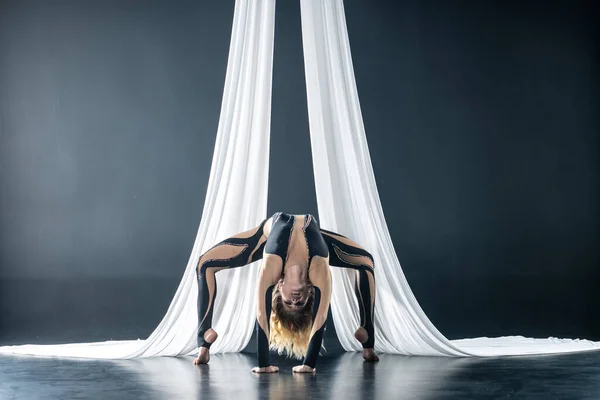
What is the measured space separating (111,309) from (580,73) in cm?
431

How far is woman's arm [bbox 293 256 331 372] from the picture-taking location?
13.7 feet

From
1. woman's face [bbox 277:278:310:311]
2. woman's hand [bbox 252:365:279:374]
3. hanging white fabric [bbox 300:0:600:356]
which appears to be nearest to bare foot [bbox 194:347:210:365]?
woman's hand [bbox 252:365:279:374]

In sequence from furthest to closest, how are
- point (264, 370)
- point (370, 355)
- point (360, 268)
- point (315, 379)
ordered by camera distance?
point (360, 268)
point (370, 355)
point (264, 370)
point (315, 379)

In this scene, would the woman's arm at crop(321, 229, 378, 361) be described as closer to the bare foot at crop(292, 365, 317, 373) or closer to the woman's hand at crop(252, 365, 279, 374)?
the bare foot at crop(292, 365, 317, 373)

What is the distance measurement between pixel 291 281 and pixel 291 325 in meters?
0.26

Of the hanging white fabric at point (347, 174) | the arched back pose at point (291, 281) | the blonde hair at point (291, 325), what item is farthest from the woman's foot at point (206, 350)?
the hanging white fabric at point (347, 174)

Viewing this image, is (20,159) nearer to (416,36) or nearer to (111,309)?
(111,309)

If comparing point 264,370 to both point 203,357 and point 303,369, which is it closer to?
point 303,369

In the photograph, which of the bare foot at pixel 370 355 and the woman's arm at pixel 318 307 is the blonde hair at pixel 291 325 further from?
the bare foot at pixel 370 355

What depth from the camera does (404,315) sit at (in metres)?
4.87

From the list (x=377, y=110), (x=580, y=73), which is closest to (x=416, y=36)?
(x=377, y=110)

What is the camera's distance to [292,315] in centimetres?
443

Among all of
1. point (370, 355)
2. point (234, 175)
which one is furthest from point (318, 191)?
point (370, 355)

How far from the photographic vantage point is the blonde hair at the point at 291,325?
443 centimetres
